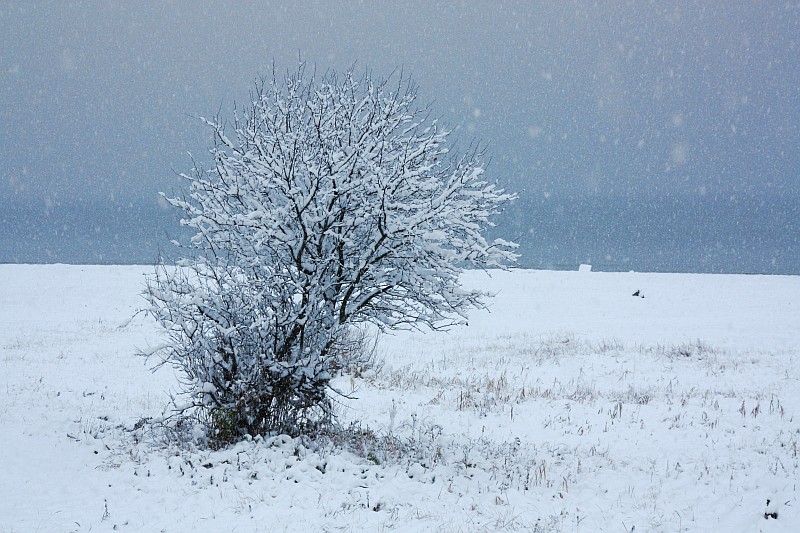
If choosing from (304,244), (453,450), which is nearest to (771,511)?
(453,450)

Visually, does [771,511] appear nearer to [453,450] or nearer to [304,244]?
[453,450]

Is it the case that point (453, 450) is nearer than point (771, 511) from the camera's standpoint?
No

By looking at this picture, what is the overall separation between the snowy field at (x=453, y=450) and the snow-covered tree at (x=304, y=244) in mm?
1058

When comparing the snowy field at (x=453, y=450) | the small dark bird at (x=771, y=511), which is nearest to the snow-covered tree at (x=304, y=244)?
the snowy field at (x=453, y=450)

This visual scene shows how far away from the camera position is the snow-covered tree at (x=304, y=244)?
878 centimetres

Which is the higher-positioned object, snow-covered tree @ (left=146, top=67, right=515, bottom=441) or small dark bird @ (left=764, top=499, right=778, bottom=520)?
snow-covered tree @ (left=146, top=67, right=515, bottom=441)

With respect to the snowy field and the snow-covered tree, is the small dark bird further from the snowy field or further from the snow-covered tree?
the snow-covered tree

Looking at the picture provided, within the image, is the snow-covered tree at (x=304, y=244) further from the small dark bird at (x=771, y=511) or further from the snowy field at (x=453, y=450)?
the small dark bird at (x=771, y=511)

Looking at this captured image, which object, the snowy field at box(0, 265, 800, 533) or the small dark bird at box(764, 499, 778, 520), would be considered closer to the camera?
the small dark bird at box(764, 499, 778, 520)

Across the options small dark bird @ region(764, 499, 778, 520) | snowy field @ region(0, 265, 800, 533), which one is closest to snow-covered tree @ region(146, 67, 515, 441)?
snowy field @ region(0, 265, 800, 533)

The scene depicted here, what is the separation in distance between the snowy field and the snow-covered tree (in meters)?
1.06

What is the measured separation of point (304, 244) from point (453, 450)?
161 inches

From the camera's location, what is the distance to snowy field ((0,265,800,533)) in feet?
24.2

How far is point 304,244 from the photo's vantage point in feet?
29.2
